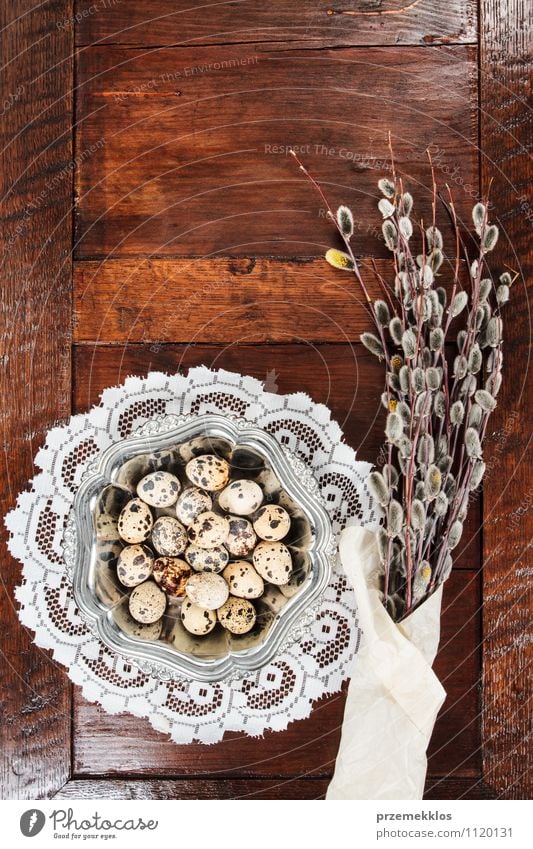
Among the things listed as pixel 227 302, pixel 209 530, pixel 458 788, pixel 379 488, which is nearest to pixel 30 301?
pixel 227 302

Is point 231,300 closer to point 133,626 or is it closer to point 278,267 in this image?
point 278,267

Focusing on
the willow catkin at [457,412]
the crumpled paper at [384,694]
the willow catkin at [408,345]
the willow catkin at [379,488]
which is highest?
the willow catkin at [408,345]

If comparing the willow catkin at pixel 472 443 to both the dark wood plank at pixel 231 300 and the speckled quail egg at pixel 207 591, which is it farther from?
the speckled quail egg at pixel 207 591

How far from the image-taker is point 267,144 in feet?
2.34

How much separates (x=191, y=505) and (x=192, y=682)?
205mm

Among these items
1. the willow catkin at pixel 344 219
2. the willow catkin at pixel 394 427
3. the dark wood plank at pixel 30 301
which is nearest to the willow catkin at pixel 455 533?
the willow catkin at pixel 394 427

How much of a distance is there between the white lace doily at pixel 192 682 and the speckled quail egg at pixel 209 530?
113mm

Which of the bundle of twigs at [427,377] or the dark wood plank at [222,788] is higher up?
the bundle of twigs at [427,377]

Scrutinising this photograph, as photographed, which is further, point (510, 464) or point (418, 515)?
point (510, 464)

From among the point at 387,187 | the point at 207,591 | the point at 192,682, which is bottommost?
the point at 192,682

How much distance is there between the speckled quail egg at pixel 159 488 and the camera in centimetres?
63

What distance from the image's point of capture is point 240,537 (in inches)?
24.9

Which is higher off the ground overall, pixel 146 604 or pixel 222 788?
pixel 146 604

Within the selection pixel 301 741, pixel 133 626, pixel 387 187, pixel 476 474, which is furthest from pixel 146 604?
pixel 387 187
